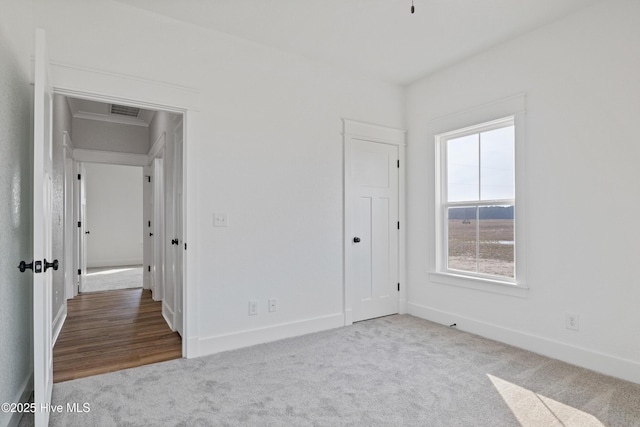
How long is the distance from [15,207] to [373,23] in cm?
279

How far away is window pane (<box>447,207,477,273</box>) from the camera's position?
3629mm

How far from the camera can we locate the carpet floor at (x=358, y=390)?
2027 mm

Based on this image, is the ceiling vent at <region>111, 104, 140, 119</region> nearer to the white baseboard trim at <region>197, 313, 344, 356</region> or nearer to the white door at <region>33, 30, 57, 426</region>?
the white door at <region>33, 30, 57, 426</region>

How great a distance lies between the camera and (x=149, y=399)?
225 centimetres

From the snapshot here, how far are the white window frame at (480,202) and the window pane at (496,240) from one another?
0.22ft

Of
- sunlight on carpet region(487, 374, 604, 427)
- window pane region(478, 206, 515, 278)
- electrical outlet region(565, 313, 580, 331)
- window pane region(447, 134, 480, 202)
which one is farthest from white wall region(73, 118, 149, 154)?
electrical outlet region(565, 313, 580, 331)

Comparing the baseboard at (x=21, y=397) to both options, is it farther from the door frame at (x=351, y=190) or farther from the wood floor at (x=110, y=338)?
the door frame at (x=351, y=190)

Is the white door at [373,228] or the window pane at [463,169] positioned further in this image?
the white door at [373,228]

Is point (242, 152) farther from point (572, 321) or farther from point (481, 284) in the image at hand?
point (572, 321)

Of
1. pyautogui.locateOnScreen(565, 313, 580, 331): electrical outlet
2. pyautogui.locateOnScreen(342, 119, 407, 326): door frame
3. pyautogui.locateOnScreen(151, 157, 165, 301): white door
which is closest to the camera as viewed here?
pyautogui.locateOnScreen(565, 313, 580, 331): electrical outlet

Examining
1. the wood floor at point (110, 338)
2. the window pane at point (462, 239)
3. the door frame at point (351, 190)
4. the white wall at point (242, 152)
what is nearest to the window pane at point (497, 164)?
the window pane at point (462, 239)

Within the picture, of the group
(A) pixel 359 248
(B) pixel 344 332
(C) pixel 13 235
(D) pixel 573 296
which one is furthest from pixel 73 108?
(D) pixel 573 296

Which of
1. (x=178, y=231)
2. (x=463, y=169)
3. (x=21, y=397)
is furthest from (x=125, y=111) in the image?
(x=463, y=169)

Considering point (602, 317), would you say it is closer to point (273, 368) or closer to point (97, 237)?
point (273, 368)
